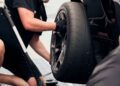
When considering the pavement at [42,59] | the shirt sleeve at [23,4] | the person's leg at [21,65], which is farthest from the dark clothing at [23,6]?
the pavement at [42,59]

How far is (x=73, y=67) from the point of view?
10.2 feet

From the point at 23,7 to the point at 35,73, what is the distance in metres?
0.67

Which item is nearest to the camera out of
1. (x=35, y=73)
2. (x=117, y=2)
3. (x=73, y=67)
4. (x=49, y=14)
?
(x=73, y=67)

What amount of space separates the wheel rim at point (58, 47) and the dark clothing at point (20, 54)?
0.25 metres

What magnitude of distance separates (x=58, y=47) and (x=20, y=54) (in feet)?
1.24

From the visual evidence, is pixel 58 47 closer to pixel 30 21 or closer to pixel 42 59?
pixel 30 21

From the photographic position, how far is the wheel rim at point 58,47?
3.27m

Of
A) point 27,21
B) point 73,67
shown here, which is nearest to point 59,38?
point 27,21

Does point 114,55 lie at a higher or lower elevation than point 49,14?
higher

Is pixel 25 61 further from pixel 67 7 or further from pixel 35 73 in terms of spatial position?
pixel 67 7

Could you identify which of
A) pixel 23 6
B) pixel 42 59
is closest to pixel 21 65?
pixel 23 6

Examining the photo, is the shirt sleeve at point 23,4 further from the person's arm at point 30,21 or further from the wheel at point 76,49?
the wheel at point 76,49

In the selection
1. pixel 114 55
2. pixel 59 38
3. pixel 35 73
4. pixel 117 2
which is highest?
pixel 114 55

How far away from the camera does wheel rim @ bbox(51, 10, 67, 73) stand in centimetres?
327
